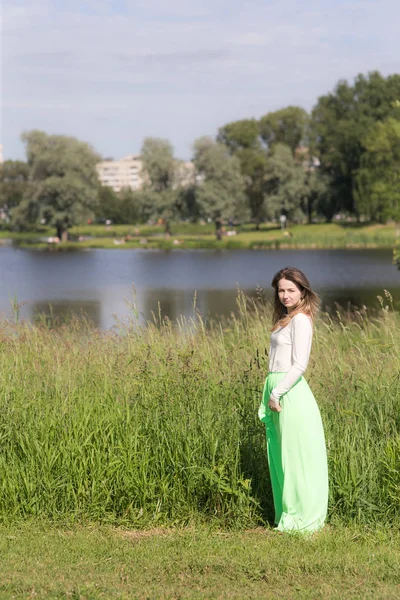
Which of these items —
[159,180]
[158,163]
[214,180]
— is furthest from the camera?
[159,180]

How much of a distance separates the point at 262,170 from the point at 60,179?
22.0 metres

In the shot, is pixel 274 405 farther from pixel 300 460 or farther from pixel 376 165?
pixel 376 165

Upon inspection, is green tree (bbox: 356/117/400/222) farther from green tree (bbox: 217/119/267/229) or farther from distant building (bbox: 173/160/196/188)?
distant building (bbox: 173/160/196/188)

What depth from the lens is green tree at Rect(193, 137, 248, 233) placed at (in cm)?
6656

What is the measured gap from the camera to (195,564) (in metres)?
4.63

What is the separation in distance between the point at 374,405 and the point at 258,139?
265 ft

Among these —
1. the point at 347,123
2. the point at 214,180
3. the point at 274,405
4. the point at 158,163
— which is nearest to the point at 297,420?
the point at 274,405

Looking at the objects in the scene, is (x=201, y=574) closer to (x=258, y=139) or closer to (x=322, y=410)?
(x=322, y=410)

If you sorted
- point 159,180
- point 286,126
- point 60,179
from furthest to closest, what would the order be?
point 286,126
point 159,180
point 60,179

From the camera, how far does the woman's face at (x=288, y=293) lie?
17.1 ft

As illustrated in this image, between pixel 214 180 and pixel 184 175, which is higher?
pixel 184 175

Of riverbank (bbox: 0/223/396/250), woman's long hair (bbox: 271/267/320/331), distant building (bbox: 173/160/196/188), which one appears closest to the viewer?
woman's long hair (bbox: 271/267/320/331)

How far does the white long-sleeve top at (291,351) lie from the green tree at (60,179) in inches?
2377

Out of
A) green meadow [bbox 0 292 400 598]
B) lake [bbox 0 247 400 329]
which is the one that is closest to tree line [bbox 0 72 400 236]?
lake [bbox 0 247 400 329]
